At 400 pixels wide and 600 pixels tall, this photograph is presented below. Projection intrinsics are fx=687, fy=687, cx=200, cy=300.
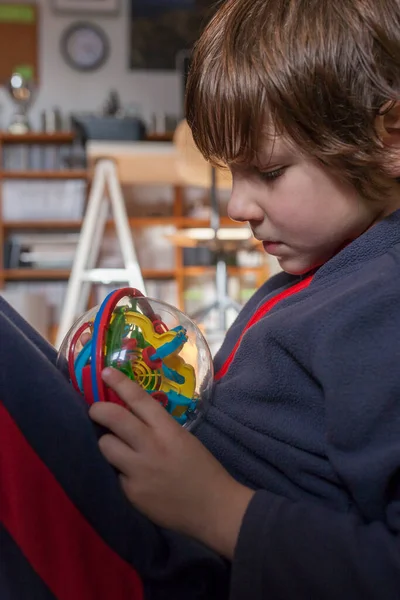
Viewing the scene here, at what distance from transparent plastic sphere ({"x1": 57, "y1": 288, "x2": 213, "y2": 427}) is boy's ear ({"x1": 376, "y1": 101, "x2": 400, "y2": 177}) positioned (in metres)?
0.22

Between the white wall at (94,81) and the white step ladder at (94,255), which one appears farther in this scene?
the white wall at (94,81)

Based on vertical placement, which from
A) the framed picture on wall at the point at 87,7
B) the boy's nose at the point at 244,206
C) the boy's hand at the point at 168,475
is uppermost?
the framed picture on wall at the point at 87,7

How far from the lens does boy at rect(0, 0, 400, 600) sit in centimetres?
45

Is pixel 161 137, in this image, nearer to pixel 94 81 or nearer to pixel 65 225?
pixel 94 81

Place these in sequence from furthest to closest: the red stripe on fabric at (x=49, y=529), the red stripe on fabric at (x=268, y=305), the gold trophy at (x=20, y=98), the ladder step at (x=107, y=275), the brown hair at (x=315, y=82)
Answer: the gold trophy at (x=20, y=98)
the ladder step at (x=107, y=275)
the red stripe on fabric at (x=268, y=305)
the brown hair at (x=315, y=82)
the red stripe on fabric at (x=49, y=529)

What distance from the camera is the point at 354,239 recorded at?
1.96 ft

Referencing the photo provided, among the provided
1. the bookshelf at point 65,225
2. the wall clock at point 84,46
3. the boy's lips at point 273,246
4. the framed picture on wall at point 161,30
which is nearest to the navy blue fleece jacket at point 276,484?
the boy's lips at point 273,246

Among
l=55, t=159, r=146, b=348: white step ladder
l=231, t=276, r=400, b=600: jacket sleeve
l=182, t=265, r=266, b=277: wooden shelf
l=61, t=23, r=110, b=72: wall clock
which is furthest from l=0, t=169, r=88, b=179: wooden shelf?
l=231, t=276, r=400, b=600: jacket sleeve

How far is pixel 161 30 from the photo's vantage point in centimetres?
493

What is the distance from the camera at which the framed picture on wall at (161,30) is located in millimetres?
4855

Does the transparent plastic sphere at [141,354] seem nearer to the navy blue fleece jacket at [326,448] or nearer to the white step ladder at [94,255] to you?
the navy blue fleece jacket at [326,448]

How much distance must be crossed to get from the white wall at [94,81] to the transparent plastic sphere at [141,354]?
15.1 ft

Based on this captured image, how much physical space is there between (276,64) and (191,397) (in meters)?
0.28

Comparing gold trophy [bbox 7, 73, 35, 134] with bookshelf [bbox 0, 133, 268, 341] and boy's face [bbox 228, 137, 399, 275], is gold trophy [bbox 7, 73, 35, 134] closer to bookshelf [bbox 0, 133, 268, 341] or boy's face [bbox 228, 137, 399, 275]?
bookshelf [bbox 0, 133, 268, 341]
